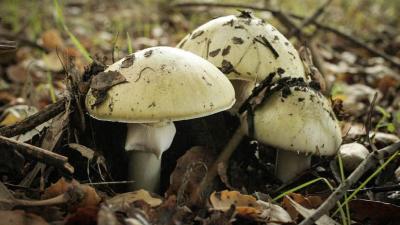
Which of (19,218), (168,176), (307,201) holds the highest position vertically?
(19,218)

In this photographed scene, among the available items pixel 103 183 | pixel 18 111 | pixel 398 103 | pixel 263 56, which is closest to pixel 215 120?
pixel 263 56

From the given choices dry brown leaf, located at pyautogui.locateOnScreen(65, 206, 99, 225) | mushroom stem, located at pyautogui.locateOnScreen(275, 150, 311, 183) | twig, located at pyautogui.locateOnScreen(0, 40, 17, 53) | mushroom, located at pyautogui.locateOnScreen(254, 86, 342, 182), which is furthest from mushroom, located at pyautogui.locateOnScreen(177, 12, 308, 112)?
dry brown leaf, located at pyautogui.locateOnScreen(65, 206, 99, 225)

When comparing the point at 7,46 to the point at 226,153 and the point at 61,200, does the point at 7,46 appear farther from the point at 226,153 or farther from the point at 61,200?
the point at 226,153

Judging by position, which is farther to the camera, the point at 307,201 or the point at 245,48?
the point at 245,48

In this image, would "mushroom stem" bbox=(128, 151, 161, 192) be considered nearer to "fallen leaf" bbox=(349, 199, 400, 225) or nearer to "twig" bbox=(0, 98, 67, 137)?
"twig" bbox=(0, 98, 67, 137)

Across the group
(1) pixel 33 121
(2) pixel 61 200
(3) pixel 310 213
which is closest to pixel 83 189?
(2) pixel 61 200

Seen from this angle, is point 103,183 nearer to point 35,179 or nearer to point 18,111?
point 35,179
